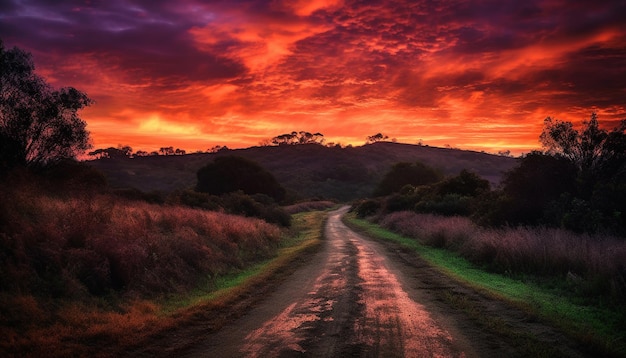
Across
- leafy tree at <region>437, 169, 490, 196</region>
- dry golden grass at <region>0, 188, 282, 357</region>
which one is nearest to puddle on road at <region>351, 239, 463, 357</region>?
dry golden grass at <region>0, 188, 282, 357</region>

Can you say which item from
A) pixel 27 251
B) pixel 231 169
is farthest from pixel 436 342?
pixel 231 169

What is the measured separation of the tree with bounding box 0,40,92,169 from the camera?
25.6 meters

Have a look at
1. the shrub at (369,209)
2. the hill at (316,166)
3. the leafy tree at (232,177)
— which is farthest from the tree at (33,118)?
the hill at (316,166)

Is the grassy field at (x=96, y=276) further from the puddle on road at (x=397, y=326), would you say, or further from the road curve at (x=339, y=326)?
the puddle on road at (x=397, y=326)

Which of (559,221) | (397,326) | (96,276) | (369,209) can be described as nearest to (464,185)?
(369,209)

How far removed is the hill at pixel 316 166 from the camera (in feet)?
383

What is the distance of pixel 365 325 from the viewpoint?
25.2 feet

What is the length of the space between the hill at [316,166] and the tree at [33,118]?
66508 millimetres

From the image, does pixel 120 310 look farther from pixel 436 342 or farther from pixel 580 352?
pixel 580 352

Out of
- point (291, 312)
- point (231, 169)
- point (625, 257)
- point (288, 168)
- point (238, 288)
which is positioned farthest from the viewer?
point (288, 168)

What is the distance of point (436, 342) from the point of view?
6707 mm

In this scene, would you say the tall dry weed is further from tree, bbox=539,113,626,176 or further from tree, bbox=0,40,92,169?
tree, bbox=0,40,92,169

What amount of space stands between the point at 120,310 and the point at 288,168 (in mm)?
146423

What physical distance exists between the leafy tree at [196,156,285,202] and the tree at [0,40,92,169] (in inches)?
1518
